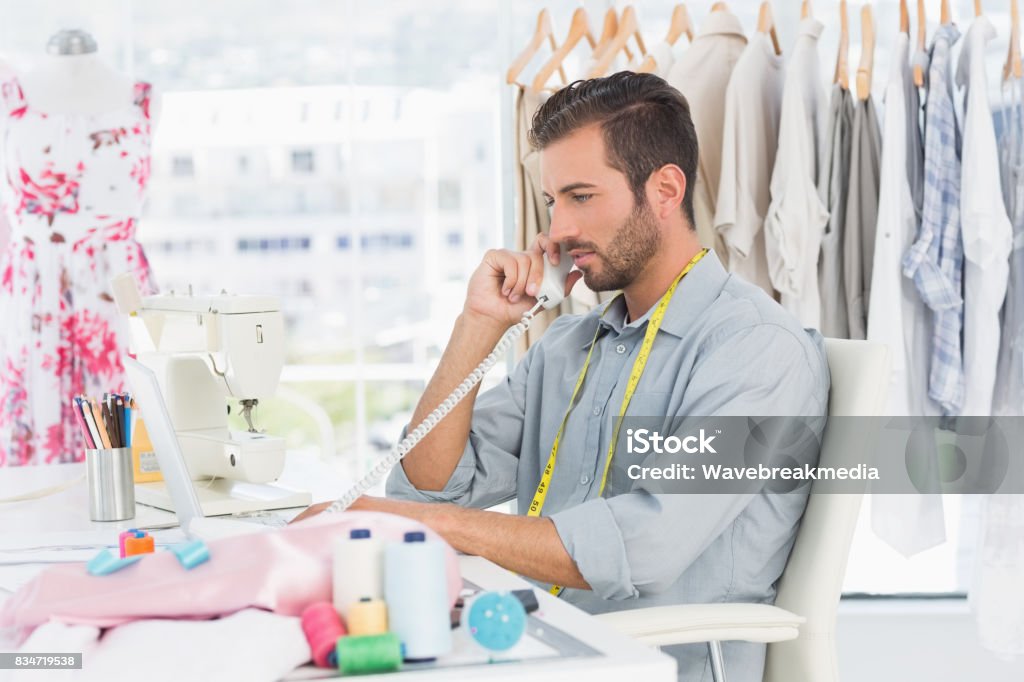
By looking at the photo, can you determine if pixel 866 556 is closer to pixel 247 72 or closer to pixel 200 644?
pixel 247 72

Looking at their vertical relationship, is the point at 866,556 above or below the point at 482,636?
below

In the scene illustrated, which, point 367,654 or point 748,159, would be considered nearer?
point 367,654

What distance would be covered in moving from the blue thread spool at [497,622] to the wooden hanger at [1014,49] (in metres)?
2.27

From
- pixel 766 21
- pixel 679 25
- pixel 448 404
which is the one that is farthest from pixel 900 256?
pixel 448 404

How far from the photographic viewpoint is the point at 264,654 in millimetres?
933

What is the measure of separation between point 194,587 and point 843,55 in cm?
231

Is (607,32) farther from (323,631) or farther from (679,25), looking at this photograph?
(323,631)

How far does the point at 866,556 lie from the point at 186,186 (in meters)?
2.34

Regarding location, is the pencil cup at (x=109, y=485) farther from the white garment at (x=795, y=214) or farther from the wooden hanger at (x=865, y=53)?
the wooden hanger at (x=865, y=53)

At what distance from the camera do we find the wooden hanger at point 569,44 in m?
3.01

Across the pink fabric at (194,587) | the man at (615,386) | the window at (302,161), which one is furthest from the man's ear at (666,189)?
the window at (302,161)

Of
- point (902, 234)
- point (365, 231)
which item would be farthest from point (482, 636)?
point (365, 231)

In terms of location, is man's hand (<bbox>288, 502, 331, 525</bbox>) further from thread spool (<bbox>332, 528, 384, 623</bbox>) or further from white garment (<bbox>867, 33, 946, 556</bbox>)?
white garment (<bbox>867, 33, 946, 556</bbox>)

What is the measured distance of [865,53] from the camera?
2807 mm
